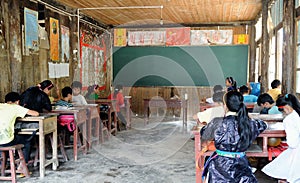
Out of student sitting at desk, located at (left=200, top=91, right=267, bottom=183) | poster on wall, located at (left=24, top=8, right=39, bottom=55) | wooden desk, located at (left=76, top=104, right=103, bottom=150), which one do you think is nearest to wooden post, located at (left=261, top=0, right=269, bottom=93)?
wooden desk, located at (left=76, top=104, right=103, bottom=150)

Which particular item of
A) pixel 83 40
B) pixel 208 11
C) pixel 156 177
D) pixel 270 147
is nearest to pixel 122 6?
pixel 83 40

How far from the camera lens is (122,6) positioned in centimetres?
769

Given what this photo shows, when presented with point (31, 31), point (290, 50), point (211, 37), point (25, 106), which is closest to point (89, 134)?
point (25, 106)

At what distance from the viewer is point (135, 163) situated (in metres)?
4.95

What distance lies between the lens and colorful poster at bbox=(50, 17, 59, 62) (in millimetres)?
6879

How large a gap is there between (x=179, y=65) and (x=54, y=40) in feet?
15.9

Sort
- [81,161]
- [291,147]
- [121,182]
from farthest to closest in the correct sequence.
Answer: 1. [81,161]
2. [121,182]
3. [291,147]

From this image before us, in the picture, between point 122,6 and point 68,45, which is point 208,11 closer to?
point 122,6

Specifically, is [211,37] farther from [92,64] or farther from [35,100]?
[35,100]

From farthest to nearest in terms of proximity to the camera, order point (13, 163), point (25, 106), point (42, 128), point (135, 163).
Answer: point (135, 163) → point (25, 106) → point (42, 128) → point (13, 163)

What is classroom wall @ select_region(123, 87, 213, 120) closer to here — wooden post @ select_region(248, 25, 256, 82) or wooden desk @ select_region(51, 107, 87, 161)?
wooden post @ select_region(248, 25, 256, 82)

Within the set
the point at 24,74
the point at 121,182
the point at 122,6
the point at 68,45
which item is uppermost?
the point at 122,6

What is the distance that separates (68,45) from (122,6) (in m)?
1.62

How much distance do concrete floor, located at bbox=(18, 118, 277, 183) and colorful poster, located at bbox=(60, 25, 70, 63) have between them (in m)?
2.23
